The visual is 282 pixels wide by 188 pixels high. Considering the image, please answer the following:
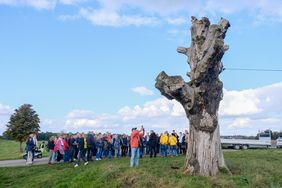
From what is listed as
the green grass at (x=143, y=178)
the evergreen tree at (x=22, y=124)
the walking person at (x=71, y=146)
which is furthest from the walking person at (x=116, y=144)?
the evergreen tree at (x=22, y=124)

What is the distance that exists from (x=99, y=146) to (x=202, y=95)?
458 inches

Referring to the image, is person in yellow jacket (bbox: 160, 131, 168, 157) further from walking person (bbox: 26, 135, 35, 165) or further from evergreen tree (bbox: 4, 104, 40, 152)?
evergreen tree (bbox: 4, 104, 40, 152)

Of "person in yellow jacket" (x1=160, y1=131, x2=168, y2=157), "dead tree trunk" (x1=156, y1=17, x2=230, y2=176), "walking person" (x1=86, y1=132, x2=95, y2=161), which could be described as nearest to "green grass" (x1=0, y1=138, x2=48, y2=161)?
"person in yellow jacket" (x1=160, y1=131, x2=168, y2=157)

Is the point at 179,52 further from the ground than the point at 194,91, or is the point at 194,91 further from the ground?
the point at 179,52

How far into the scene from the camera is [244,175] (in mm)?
16172

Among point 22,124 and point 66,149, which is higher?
point 22,124

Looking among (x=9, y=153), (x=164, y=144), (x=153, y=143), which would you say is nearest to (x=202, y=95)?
(x=153, y=143)

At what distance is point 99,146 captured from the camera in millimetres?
26078

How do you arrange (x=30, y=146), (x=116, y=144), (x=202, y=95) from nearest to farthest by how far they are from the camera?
(x=202, y=95) → (x=30, y=146) → (x=116, y=144)

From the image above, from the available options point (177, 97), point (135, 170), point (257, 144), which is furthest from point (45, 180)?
point (257, 144)

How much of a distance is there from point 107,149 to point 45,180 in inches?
381

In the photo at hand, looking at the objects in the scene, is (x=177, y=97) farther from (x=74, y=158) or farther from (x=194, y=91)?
(x=74, y=158)

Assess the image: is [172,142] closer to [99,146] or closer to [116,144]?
[116,144]

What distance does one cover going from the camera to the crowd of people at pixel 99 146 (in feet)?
78.6
